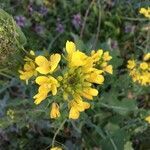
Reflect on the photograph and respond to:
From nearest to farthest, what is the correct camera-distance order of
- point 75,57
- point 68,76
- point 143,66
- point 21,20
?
point 75,57
point 68,76
point 143,66
point 21,20

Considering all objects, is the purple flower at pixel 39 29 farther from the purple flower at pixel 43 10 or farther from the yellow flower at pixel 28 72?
the yellow flower at pixel 28 72

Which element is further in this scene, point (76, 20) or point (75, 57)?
point (76, 20)

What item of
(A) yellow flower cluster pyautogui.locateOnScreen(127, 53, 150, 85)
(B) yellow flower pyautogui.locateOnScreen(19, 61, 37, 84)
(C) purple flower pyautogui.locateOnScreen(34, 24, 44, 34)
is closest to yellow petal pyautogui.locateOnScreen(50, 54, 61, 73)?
(B) yellow flower pyautogui.locateOnScreen(19, 61, 37, 84)

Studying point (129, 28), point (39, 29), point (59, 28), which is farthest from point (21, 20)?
point (129, 28)

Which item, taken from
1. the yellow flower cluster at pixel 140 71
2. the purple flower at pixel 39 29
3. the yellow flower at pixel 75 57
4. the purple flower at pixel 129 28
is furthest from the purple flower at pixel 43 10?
the yellow flower at pixel 75 57

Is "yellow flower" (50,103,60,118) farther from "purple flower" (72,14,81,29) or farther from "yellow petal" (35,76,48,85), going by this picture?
"purple flower" (72,14,81,29)

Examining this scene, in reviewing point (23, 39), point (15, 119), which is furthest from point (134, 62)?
point (23, 39)

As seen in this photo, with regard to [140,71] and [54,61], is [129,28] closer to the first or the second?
[140,71]

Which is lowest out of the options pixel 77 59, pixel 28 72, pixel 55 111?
pixel 55 111

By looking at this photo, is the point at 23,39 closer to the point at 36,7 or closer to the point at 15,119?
the point at 15,119
